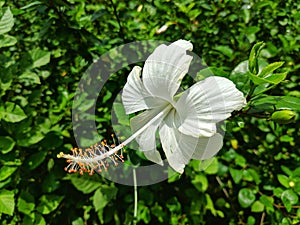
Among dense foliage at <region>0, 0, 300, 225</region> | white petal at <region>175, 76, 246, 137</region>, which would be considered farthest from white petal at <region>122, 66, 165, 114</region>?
dense foliage at <region>0, 0, 300, 225</region>

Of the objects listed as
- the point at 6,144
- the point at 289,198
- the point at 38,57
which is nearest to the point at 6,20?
the point at 38,57

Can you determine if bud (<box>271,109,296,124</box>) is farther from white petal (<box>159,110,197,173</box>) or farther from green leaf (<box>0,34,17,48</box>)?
green leaf (<box>0,34,17,48</box>)

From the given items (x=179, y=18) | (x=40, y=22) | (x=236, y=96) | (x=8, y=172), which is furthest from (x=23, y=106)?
(x=236, y=96)

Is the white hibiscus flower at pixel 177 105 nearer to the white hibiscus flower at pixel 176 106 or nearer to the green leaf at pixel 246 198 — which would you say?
the white hibiscus flower at pixel 176 106

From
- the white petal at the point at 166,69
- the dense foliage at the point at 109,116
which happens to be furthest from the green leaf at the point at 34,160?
the white petal at the point at 166,69

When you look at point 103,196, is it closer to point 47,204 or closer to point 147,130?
point 47,204

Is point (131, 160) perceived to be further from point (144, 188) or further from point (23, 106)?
point (23, 106)

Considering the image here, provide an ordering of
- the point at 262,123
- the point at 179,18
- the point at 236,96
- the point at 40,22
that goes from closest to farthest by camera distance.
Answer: the point at 236,96, the point at 179,18, the point at 262,123, the point at 40,22
